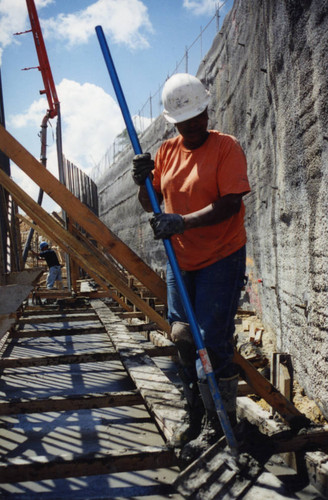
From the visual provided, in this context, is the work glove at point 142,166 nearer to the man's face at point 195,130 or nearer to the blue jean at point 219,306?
the man's face at point 195,130

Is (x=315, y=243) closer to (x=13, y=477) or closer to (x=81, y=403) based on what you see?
(x=81, y=403)

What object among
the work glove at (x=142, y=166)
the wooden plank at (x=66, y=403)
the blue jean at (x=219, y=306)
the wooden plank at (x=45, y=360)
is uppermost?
the work glove at (x=142, y=166)

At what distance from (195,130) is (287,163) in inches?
83.5

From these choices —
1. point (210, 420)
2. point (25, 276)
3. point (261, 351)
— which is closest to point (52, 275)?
point (261, 351)

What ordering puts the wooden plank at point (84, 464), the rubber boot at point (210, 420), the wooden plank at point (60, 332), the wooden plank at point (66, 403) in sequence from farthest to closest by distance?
the wooden plank at point (60, 332), the wooden plank at point (66, 403), the rubber boot at point (210, 420), the wooden plank at point (84, 464)

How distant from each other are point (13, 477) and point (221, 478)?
2.99 feet

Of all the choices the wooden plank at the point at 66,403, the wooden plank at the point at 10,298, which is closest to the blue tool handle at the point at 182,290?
the wooden plank at the point at 66,403

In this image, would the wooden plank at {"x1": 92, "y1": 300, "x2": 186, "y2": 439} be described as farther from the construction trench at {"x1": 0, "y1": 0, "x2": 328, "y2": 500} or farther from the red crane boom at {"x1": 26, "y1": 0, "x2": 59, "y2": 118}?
the red crane boom at {"x1": 26, "y1": 0, "x2": 59, "y2": 118}

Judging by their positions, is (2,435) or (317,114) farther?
(317,114)

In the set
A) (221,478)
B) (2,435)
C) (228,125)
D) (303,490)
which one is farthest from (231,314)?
(228,125)

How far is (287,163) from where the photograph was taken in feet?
13.9

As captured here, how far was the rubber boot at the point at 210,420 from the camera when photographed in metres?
2.09

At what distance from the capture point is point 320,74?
10.3ft

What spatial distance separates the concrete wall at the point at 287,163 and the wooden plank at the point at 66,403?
145 cm
